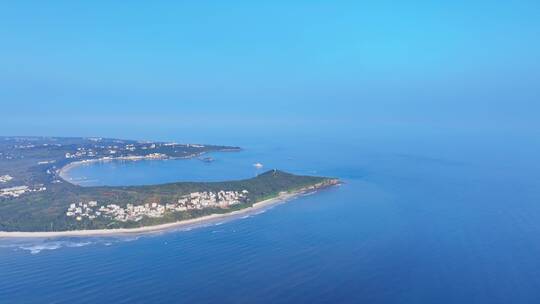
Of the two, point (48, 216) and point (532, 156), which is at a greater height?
point (532, 156)

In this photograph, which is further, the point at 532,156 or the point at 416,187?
the point at 532,156

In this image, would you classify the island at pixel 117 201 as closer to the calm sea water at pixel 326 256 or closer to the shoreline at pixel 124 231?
the shoreline at pixel 124 231

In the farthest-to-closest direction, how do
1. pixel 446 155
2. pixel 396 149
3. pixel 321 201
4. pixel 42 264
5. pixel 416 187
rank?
1. pixel 396 149
2. pixel 446 155
3. pixel 416 187
4. pixel 321 201
5. pixel 42 264

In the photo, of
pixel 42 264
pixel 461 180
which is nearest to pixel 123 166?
pixel 42 264

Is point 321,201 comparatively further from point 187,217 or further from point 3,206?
point 3,206

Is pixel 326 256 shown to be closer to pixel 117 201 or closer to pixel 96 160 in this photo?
pixel 117 201

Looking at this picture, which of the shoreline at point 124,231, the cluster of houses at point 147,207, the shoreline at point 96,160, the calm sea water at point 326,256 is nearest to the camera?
the calm sea water at point 326,256

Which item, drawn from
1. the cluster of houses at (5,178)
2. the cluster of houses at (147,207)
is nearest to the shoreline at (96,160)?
the cluster of houses at (5,178)
